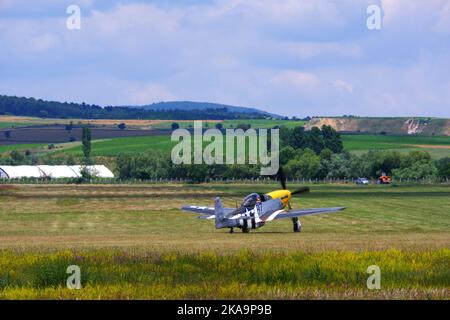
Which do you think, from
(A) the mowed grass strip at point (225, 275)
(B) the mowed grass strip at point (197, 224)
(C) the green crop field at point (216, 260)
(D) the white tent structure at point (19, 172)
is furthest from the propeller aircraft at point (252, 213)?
(D) the white tent structure at point (19, 172)

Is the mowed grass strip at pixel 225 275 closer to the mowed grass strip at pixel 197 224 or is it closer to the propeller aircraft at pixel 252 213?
the mowed grass strip at pixel 197 224

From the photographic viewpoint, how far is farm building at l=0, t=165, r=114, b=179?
18275 cm

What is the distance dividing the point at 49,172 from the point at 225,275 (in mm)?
160151

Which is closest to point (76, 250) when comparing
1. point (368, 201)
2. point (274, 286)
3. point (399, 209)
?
point (274, 286)

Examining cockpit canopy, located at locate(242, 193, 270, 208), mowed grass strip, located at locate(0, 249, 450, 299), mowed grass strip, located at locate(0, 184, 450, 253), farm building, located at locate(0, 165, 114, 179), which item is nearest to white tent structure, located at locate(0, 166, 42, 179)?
farm building, located at locate(0, 165, 114, 179)

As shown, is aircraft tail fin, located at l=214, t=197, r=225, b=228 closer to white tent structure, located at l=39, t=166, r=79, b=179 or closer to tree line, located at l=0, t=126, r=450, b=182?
tree line, located at l=0, t=126, r=450, b=182

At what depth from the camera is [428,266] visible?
31.2 metres

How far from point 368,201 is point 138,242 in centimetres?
4563

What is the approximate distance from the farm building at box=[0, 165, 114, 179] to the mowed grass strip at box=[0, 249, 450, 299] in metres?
148

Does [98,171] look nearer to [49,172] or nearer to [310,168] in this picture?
[49,172]

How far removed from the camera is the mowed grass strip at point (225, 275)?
25703mm

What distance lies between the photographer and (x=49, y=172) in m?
187

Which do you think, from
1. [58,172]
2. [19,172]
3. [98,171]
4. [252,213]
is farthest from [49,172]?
[252,213]
